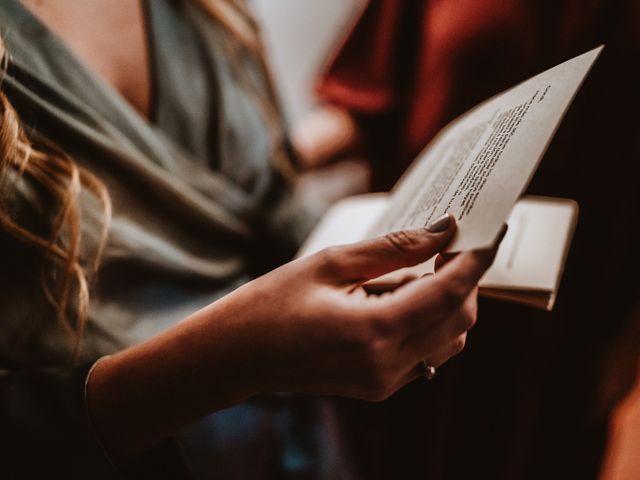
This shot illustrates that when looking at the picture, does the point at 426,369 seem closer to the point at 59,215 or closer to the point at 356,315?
the point at 356,315

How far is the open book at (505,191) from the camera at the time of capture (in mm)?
262

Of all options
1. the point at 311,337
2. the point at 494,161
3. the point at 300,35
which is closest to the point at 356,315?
the point at 311,337

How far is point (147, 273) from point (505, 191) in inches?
12.9

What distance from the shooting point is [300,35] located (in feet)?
3.48

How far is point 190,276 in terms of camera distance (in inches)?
18.1

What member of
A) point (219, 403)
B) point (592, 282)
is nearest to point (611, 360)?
point (592, 282)

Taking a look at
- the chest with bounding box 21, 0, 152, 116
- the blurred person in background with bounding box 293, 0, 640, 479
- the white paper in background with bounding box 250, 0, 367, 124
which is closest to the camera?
the chest with bounding box 21, 0, 152, 116

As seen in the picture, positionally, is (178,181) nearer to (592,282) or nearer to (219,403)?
(219,403)

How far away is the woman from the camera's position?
0.93 feet

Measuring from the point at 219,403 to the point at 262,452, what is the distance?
0.17 metres

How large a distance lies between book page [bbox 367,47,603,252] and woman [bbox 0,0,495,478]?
0.03 meters

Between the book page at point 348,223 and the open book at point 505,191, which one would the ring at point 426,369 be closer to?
the open book at point 505,191

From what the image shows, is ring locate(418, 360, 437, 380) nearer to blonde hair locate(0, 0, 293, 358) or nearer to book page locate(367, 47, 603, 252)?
book page locate(367, 47, 603, 252)

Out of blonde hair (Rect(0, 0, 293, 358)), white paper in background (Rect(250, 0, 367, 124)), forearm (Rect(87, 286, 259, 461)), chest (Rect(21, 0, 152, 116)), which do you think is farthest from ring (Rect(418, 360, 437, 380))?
white paper in background (Rect(250, 0, 367, 124))
